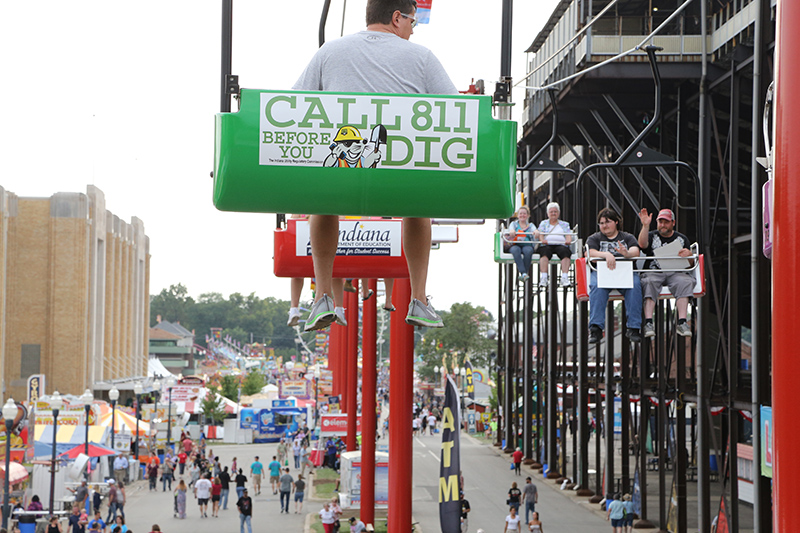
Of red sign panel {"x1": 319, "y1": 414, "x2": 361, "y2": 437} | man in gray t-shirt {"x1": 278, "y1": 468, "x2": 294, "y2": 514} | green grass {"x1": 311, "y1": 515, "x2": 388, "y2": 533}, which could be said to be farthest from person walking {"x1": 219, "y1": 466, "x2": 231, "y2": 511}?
red sign panel {"x1": 319, "y1": 414, "x2": 361, "y2": 437}

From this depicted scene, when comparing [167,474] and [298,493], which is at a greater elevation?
[298,493]

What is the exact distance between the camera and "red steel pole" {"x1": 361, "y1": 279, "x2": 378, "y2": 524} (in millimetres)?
20837

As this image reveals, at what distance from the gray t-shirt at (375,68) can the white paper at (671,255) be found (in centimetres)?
726

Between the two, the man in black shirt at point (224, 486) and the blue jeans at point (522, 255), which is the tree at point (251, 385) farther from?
the blue jeans at point (522, 255)

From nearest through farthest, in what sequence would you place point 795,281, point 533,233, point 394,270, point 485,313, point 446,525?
point 795,281 → point 394,270 → point 446,525 → point 533,233 → point 485,313

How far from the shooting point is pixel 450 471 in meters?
11.5

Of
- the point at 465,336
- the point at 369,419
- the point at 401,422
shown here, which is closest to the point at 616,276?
the point at 401,422

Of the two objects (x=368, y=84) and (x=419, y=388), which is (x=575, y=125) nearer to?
(x=368, y=84)

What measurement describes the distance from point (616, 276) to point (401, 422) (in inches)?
221

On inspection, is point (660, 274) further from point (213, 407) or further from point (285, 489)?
point (213, 407)

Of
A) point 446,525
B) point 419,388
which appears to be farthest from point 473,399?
point 446,525

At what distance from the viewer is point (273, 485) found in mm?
31969

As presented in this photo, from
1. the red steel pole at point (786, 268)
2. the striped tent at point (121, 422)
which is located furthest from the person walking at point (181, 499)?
the red steel pole at point (786, 268)

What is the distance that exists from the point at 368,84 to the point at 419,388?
81.2 meters
